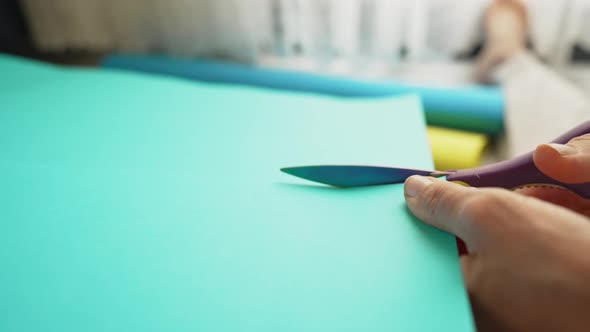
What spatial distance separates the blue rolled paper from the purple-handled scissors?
0.48m

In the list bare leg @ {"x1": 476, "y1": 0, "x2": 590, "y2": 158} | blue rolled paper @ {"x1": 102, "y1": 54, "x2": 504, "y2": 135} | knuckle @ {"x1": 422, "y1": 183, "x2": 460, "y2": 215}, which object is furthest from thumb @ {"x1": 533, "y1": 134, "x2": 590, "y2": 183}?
blue rolled paper @ {"x1": 102, "y1": 54, "x2": 504, "y2": 135}

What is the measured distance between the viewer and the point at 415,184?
550mm

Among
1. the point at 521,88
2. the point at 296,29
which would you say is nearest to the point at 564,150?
the point at 521,88

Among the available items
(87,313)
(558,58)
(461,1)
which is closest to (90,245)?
(87,313)

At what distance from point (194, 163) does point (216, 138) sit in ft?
0.28

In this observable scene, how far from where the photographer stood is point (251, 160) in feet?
2.37

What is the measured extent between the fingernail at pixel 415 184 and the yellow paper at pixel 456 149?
1.25 feet

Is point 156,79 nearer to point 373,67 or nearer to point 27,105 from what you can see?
point 27,105

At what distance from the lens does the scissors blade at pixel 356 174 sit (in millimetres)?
609

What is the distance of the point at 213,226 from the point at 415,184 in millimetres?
268

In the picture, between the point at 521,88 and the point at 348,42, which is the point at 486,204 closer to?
the point at 521,88

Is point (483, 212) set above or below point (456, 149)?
above

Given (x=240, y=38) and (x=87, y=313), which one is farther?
(x=240, y=38)

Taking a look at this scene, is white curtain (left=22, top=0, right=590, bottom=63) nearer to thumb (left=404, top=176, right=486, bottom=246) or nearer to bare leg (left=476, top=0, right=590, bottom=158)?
bare leg (left=476, top=0, right=590, bottom=158)
